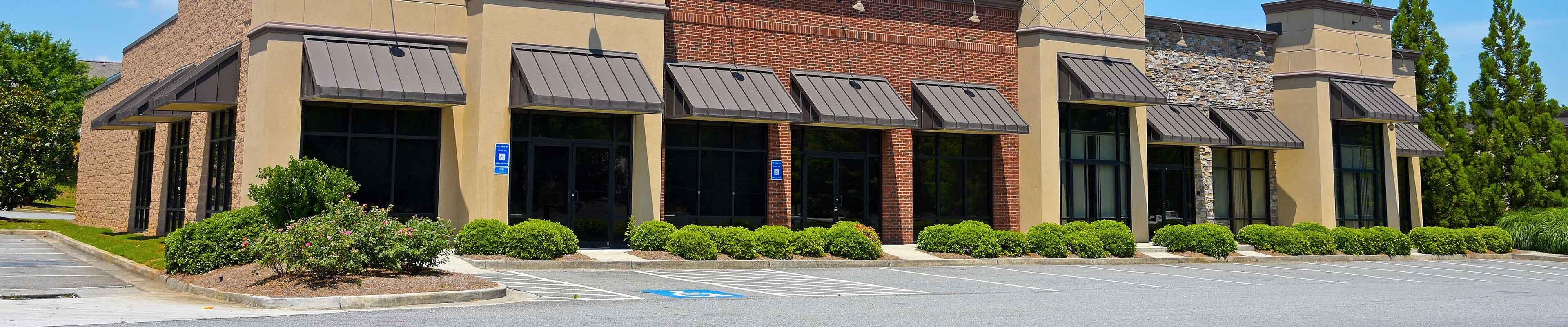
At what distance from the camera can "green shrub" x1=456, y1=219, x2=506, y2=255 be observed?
17.2m

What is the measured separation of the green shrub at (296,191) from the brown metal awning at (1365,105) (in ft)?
78.5

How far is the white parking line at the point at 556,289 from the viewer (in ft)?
40.9

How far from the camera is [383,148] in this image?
19.2 metres

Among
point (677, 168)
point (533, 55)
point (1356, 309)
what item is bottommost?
point (1356, 309)

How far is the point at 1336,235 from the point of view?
24.6m

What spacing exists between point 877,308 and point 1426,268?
1545cm

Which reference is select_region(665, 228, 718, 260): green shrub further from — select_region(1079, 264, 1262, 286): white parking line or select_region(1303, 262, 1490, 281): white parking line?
select_region(1303, 262, 1490, 281): white parking line

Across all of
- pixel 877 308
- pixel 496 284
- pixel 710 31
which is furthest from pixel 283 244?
pixel 710 31

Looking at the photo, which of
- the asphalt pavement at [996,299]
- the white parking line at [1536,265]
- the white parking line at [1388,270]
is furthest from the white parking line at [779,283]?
the white parking line at [1536,265]

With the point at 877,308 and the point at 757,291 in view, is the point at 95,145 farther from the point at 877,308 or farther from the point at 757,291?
the point at 877,308

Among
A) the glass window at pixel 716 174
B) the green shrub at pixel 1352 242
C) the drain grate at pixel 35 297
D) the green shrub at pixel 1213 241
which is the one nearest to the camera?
the drain grate at pixel 35 297

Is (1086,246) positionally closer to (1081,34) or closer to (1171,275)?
(1171,275)

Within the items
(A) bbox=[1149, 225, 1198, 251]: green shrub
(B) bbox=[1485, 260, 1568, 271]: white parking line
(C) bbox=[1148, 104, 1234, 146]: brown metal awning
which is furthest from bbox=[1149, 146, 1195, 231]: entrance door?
(B) bbox=[1485, 260, 1568, 271]: white parking line

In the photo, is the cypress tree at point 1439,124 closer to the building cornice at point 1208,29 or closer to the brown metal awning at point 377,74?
the building cornice at point 1208,29
